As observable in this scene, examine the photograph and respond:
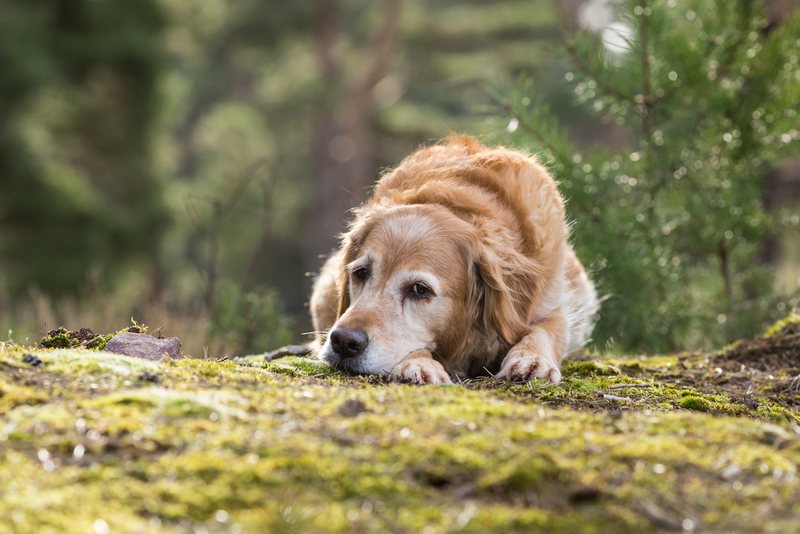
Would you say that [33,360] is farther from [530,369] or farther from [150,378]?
[530,369]

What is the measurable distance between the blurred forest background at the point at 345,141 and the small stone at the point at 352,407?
284 centimetres

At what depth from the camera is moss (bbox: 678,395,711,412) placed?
327 centimetres

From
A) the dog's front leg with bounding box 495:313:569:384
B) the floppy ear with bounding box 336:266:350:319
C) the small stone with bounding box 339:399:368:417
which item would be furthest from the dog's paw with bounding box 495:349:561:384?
the small stone with bounding box 339:399:368:417

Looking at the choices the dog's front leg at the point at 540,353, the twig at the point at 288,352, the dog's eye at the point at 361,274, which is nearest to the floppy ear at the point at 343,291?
the dog's eye at the point at 361,274

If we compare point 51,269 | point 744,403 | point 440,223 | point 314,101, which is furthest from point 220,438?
point 314,101

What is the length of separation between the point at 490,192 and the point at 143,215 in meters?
11.9

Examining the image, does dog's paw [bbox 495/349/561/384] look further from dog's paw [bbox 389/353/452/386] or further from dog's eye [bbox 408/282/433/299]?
dog's eye [bbox 408/282/433/299]

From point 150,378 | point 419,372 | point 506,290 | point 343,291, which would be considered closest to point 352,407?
point 150,378

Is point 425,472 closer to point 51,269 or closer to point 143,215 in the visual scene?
point 51,269

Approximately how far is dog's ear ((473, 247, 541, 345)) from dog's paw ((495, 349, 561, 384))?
330 millimetres

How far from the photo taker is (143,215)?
48.6 ft

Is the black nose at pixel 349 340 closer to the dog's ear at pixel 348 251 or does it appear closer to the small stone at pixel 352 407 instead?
the dog's ear at pixel 348 251

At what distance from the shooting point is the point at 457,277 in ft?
12.9

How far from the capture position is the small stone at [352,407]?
2396 mm
